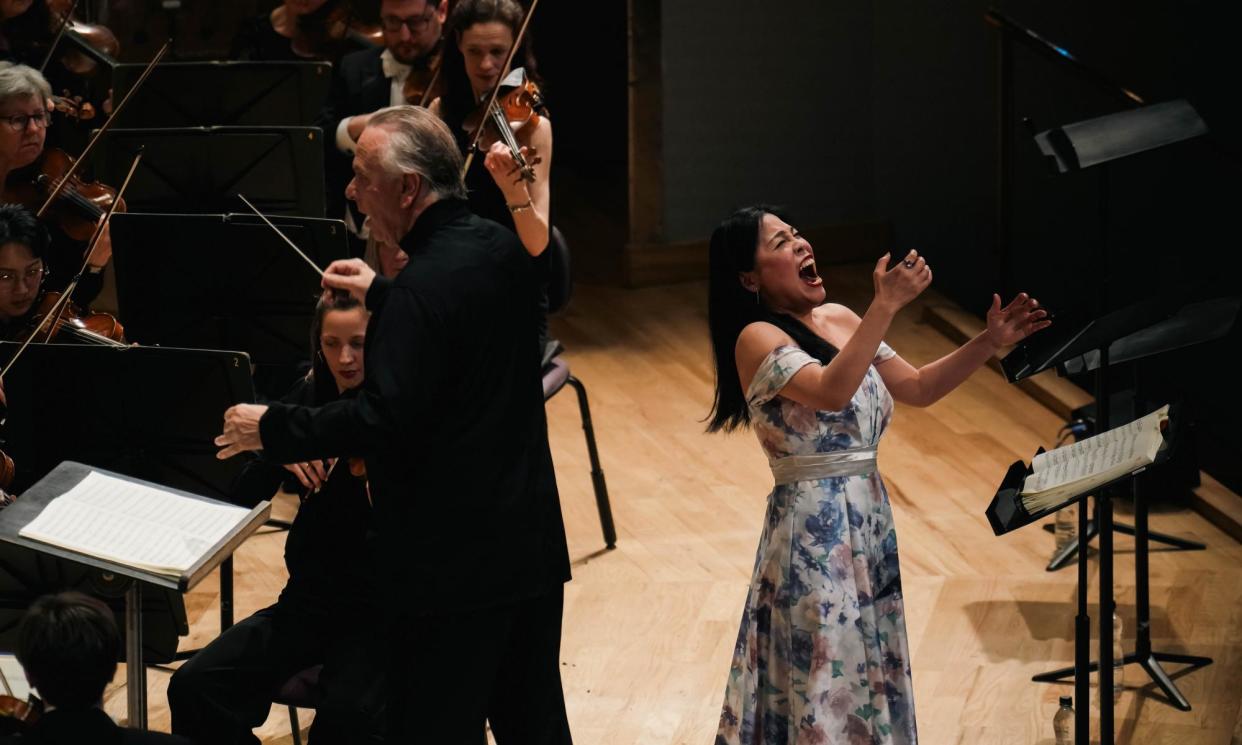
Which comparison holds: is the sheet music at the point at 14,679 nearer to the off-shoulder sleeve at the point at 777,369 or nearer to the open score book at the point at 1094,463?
the off-shoulder sleeve at the point at 777,369

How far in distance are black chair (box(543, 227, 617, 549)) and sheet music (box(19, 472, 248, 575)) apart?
54.2 inches

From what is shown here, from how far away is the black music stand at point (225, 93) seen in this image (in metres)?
4.30

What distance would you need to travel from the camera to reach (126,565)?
238 cm

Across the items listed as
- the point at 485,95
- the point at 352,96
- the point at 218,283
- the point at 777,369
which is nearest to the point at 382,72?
the point at 352,96

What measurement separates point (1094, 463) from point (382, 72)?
228 cm

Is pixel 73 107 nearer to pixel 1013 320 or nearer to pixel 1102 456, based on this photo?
pixel 1013 320

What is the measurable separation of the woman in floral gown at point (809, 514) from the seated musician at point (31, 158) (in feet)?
5.71

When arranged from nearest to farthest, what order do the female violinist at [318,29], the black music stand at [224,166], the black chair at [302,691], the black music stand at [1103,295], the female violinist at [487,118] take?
the black music stand at [1103,295]
the black chair at [302,691]
the female violinist at [487,118]
the black music stand at [224,166]
the female violinist at [318,29]

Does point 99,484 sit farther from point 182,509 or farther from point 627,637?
point 627,637

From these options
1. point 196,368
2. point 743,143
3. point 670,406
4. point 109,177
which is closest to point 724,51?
point 743,143

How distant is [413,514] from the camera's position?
8.22ft

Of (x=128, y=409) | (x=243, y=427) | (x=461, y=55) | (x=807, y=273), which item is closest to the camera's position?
(x=243, y=427)

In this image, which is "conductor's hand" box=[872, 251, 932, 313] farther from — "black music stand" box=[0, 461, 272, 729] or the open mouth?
"black music stand" box=[0, 461, 272, 729]

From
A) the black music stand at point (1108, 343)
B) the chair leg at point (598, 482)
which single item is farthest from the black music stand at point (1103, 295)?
the chair leg at point (598, 482)
